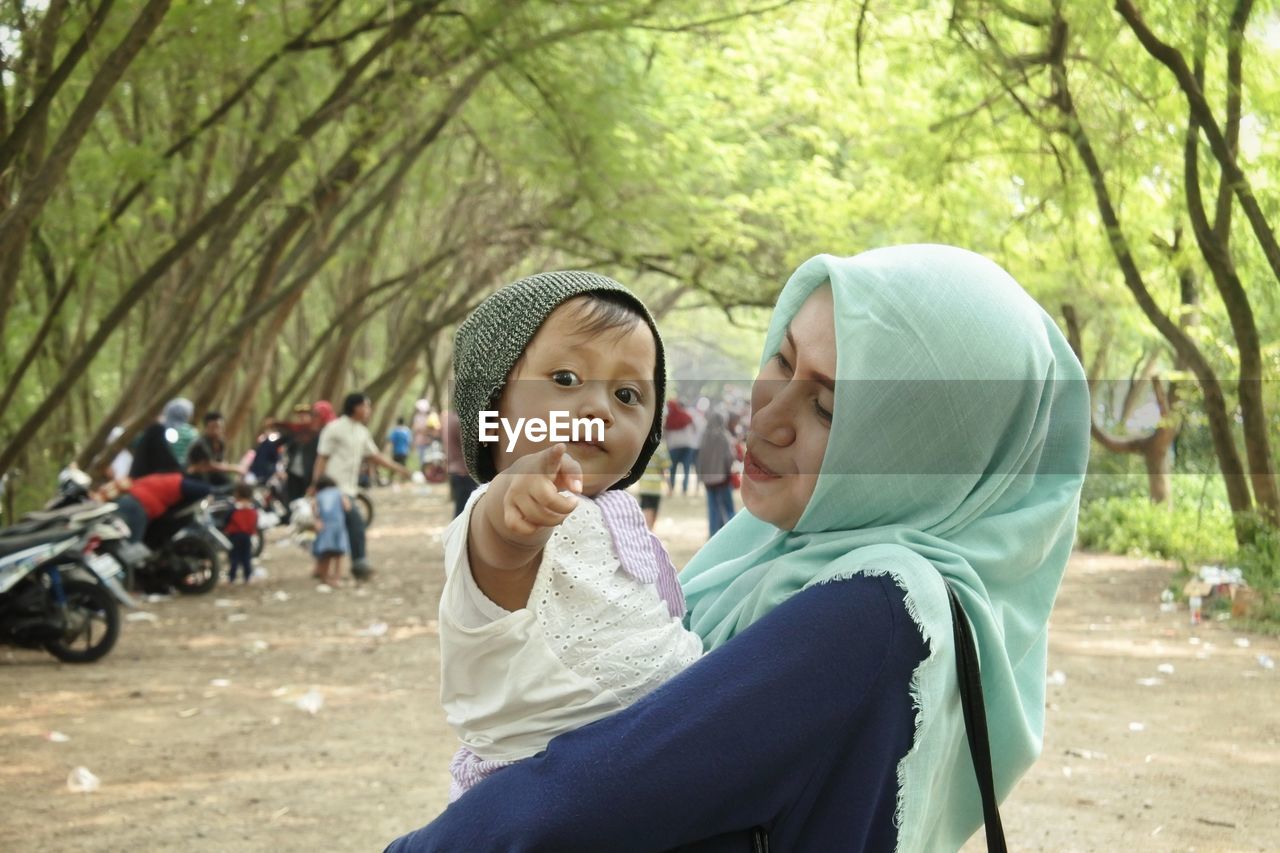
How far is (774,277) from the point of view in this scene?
54.0ft

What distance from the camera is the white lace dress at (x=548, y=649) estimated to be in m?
1.52

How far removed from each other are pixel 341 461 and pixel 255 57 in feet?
12.9

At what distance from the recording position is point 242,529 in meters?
12.6

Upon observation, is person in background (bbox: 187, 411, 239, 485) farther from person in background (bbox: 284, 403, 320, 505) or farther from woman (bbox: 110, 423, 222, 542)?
person in background (bbox: 284, 403, 320, 505)

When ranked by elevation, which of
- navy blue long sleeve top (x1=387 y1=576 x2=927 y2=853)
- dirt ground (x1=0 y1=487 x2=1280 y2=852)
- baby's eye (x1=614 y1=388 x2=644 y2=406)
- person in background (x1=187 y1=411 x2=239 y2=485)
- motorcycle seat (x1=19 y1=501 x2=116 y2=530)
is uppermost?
baby's eye (x1=614 y1=388 x2=644 y2=406)

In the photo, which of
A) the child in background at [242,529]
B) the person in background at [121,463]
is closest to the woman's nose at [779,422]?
the child in background at [242,529]

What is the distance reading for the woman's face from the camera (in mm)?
1663

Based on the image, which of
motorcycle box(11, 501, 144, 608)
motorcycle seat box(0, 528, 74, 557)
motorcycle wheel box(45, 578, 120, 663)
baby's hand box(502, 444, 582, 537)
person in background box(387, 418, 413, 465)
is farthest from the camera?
person in background box(387, 418, 413, 465)

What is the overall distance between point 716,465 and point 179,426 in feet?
16.0

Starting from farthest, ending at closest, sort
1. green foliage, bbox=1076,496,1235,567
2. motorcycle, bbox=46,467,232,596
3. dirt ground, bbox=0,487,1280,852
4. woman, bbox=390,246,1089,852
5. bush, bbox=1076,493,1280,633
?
1. green foliage, bbox=1076,496,1235,567
2. motorcycle, bbox=46,467,232,596
3. bush, bbox=1076,493,1280,633
4. dirt ground, bbox=0,487,1280,852
5. woman, bbox=390,246,1089,852

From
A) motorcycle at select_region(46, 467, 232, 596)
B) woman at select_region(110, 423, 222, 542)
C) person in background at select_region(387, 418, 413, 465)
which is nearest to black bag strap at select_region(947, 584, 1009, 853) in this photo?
woman at select_region(110, 423, 222, 542)

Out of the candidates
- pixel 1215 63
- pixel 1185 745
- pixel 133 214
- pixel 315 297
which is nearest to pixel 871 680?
pixel 1185 745

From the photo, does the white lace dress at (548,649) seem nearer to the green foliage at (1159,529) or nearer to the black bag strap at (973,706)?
the black bag strap at (973,706)

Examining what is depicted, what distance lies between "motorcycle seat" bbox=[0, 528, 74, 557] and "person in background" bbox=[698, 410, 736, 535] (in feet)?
18.9
